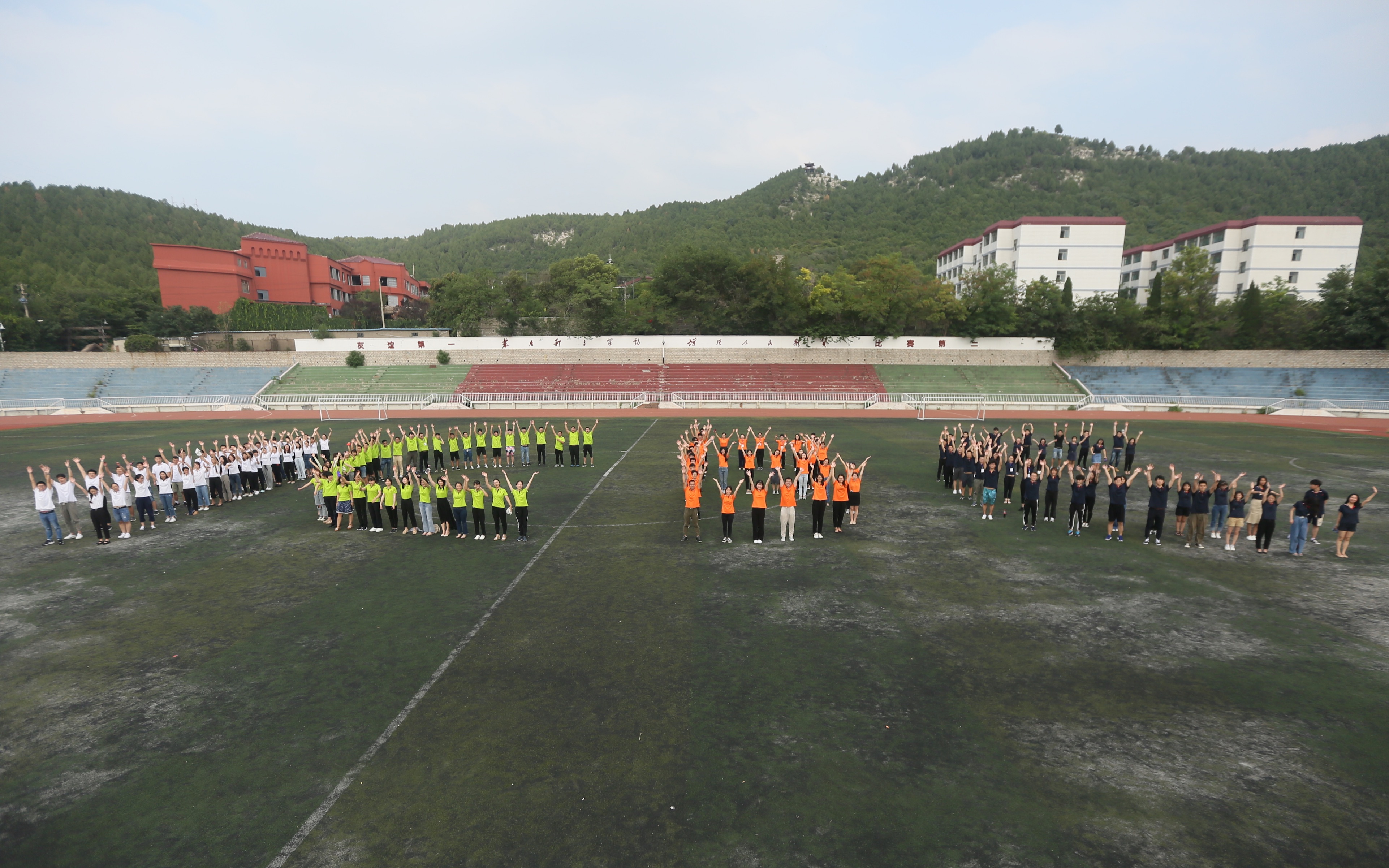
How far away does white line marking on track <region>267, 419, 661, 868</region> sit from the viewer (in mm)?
5500

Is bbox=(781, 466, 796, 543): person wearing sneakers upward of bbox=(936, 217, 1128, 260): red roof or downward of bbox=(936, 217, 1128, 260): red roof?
downward

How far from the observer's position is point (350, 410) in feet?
133

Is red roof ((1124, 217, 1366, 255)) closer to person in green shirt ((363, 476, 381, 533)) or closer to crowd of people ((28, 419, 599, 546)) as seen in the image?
crowd of people ((28, 419, 599, 546))

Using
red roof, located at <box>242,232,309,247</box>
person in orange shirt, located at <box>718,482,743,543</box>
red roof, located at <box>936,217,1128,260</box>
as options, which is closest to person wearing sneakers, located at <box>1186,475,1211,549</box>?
person in orange shirt, located at <box>718,482,743,543</box>

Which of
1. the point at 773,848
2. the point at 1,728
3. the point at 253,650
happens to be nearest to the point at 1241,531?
the point at 773,848

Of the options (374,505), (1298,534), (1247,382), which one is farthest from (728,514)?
(1247,382)

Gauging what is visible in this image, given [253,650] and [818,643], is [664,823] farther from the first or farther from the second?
[253,650]

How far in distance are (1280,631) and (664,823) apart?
9.99 metres

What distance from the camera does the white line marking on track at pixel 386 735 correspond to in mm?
5500

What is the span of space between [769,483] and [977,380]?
120 feet

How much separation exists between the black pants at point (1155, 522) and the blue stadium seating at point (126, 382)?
54.9 meters

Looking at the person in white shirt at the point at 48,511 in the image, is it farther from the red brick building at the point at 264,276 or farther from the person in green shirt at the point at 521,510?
the red brick building at the point at 264,276

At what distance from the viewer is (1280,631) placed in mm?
9562

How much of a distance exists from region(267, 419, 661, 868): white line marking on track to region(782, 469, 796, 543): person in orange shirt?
5207 mm
